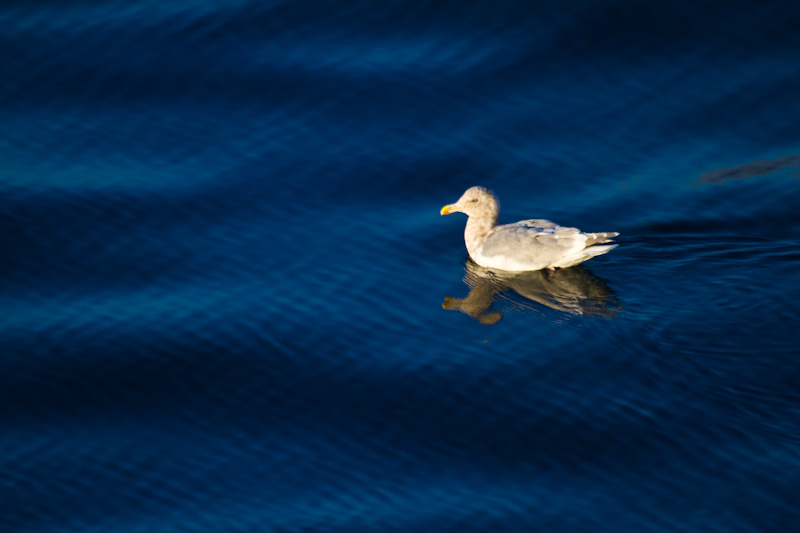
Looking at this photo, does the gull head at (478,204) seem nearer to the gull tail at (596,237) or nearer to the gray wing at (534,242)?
the gray wing at (534,242)

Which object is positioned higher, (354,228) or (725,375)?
(354,228)

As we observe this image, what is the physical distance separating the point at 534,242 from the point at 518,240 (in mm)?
256

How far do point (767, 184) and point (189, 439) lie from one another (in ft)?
31.5

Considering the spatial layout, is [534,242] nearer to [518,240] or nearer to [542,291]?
[518,240]

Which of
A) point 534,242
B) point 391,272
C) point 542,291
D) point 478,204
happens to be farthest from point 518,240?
point 391,272

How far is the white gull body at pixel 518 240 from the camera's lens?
13180 mm

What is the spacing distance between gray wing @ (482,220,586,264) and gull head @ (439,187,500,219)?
0.39 meters

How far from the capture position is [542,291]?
13.3m

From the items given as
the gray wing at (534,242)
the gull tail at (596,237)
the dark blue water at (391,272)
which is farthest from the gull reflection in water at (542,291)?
the gull tail at (596,237)

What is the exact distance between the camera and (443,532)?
9438mm

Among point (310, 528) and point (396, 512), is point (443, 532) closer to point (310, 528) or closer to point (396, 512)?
point (396, 512)

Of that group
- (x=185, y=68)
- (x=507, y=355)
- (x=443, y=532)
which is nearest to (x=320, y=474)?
(x=443, y=532)

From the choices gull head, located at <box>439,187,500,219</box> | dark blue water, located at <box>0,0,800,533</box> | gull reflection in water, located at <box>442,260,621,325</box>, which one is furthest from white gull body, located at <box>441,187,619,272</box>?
dark blue water, located at <box>0,0,800,533</box>

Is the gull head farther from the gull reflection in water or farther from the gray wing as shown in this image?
the gull reflection in water
